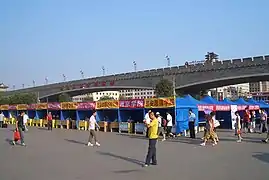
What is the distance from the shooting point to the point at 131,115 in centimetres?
3047

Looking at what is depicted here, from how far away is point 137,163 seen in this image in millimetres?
11797

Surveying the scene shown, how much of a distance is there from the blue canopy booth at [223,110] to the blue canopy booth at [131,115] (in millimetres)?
6269

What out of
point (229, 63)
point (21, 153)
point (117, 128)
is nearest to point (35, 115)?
point (117, 128)

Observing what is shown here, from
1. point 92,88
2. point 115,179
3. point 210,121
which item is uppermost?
point 92,88

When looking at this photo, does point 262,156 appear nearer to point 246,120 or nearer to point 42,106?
point 246,120

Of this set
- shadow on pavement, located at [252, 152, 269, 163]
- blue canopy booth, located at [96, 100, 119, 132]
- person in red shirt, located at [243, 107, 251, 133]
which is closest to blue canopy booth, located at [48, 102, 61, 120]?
blue canopy booth, located at [96, 100, 119, 132]

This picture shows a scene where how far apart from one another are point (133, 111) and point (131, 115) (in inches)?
15.2

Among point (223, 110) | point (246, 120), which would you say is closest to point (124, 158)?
point (246, 120)

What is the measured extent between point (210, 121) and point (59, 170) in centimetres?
905

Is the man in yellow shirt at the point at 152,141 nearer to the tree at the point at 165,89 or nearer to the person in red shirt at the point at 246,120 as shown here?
the person in red shirt at the point at 246,120

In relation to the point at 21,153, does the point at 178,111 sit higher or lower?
higher

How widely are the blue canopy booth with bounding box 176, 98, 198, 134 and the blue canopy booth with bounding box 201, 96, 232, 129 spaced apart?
5.28 meters

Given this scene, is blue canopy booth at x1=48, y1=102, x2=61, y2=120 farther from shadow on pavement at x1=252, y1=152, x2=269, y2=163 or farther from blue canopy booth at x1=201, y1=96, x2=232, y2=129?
shadow on pavement at x1=252, y1=152, x2=269, y2=163

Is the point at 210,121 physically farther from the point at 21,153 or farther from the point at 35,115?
the point at 35,115
